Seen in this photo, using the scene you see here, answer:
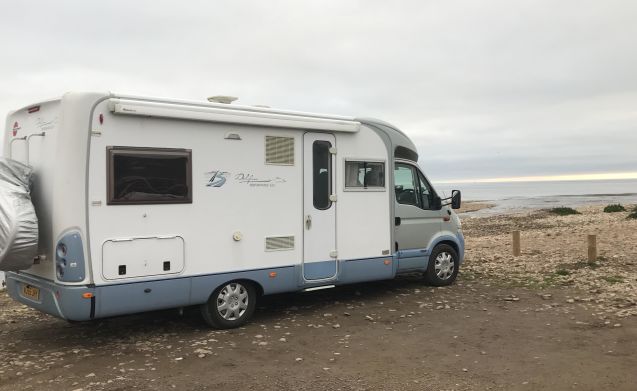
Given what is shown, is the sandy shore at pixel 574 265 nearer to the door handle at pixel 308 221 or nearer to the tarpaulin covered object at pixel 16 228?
the door handle at pixel 308 221

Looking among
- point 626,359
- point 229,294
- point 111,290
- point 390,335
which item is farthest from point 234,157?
point 626,359

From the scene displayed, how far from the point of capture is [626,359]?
5.45 metres

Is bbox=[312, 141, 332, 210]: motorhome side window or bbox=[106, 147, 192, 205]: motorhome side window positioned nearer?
bbox=[106, 147, 192, 205]: motorhome side window

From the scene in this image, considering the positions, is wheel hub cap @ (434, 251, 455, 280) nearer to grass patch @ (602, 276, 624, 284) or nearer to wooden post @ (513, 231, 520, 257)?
grass patch @ (602, 276, 624, 284)

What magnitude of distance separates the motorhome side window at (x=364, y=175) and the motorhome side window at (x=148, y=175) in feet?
8.14

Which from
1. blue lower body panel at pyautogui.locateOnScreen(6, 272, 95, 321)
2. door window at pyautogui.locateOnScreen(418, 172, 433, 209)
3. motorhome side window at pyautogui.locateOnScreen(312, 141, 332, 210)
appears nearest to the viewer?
blue lower body panel at pyautogui.locateOnScreen(6, 272, 95, 321)

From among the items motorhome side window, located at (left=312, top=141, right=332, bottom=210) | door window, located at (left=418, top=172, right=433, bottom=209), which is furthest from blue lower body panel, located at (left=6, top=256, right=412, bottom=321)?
door window, located at (left=418, top=172, right=433, bottom=209)

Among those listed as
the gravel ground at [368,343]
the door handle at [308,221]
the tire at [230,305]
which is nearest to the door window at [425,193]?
the gravel ground at [368,343]

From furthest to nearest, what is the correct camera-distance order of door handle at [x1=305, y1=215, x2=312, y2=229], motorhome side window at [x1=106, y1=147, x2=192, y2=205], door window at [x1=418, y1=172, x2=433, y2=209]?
door window at [x1=418, y1=172, x2=433, y2=209], door handle at [x1=305, y1=215, x2=312, y2=229], motorhome side window at [x1=106, y1=147, x2=192, y2=205]

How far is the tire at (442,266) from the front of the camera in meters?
9.17

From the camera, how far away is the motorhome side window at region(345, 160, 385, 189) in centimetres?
793

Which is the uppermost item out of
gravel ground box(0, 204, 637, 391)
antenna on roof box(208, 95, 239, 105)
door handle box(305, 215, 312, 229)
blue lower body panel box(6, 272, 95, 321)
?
antenna on roof box(208, 95, 239, 105)

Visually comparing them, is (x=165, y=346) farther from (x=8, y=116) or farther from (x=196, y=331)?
(x=8, y=116)

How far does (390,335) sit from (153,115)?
3.80 metres
